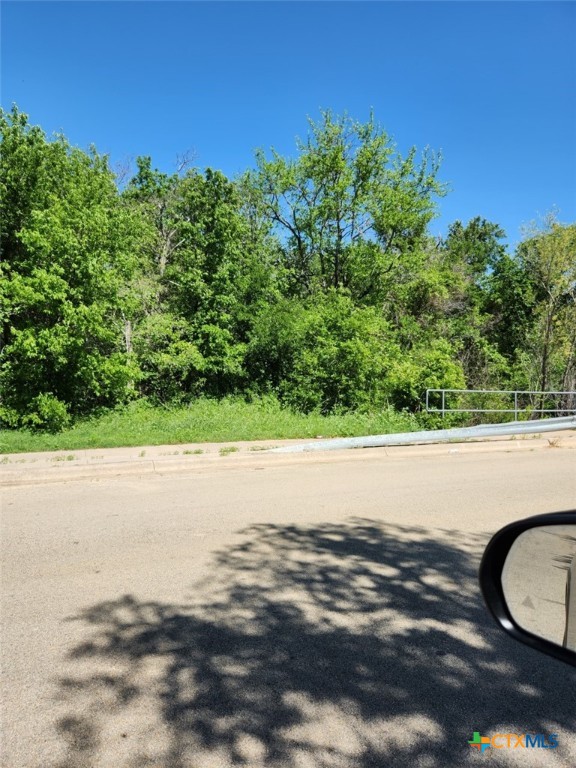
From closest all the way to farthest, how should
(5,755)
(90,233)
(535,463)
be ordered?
1. (5,755)
2. (535,463)
3. (90,233)

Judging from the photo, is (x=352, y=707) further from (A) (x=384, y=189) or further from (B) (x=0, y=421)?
(A) (x=384, y=189)

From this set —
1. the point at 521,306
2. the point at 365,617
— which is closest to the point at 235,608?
the point at 365,617

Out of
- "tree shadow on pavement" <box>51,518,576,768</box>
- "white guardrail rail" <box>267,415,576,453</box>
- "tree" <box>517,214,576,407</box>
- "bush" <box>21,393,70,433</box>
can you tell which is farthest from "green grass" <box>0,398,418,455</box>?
"tree" <box>517,214,576,407</box>

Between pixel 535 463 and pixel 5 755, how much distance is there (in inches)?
402

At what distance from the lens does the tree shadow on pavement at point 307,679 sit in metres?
2.33

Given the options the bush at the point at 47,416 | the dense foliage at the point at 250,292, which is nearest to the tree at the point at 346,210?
the dense foliage at the point at 250,292

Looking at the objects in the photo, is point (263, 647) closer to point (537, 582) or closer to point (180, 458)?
point (537, 582)

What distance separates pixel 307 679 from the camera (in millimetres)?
2834

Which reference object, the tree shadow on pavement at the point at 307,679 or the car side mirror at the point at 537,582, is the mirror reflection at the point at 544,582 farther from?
the tree shadow on pavement at the point at 307,679

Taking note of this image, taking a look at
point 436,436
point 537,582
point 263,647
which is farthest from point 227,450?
point 537,582

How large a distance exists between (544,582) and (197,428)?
38.9ft

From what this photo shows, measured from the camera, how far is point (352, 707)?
8.55ft

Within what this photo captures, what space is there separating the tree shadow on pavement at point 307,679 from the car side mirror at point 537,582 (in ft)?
2.83

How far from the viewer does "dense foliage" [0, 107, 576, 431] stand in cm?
1410
